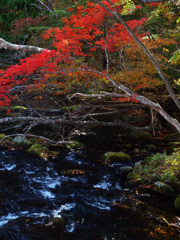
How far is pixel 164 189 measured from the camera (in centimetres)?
674

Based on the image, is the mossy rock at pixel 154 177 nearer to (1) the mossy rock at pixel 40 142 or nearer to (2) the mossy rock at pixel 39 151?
(2) the mossy rock at pixel 39 151

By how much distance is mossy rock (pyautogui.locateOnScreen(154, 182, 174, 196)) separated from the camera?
21.9 ft

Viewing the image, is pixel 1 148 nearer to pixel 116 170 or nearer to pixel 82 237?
pixel 116 170

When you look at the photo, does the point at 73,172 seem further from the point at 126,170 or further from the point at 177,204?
the point at 177,204

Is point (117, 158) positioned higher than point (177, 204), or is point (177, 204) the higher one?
point (177, 204)

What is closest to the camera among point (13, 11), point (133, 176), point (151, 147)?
point (133, 176)

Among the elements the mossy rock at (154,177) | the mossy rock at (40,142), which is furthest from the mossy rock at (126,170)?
the mossy rock at (40,142)

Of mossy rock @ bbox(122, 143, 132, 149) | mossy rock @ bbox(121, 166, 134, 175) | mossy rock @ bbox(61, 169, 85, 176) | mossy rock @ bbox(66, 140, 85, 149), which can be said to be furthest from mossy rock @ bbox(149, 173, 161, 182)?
mossy rock @ bbox(66, 140, 85, 149)

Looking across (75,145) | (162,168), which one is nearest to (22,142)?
(75,145)

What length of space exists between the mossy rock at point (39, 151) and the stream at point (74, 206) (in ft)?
2.20

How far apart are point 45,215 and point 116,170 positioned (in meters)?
3.51

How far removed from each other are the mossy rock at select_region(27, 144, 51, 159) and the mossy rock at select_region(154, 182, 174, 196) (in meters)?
4.77

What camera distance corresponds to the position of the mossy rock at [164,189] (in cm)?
667

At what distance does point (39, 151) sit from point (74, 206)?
4119mm
